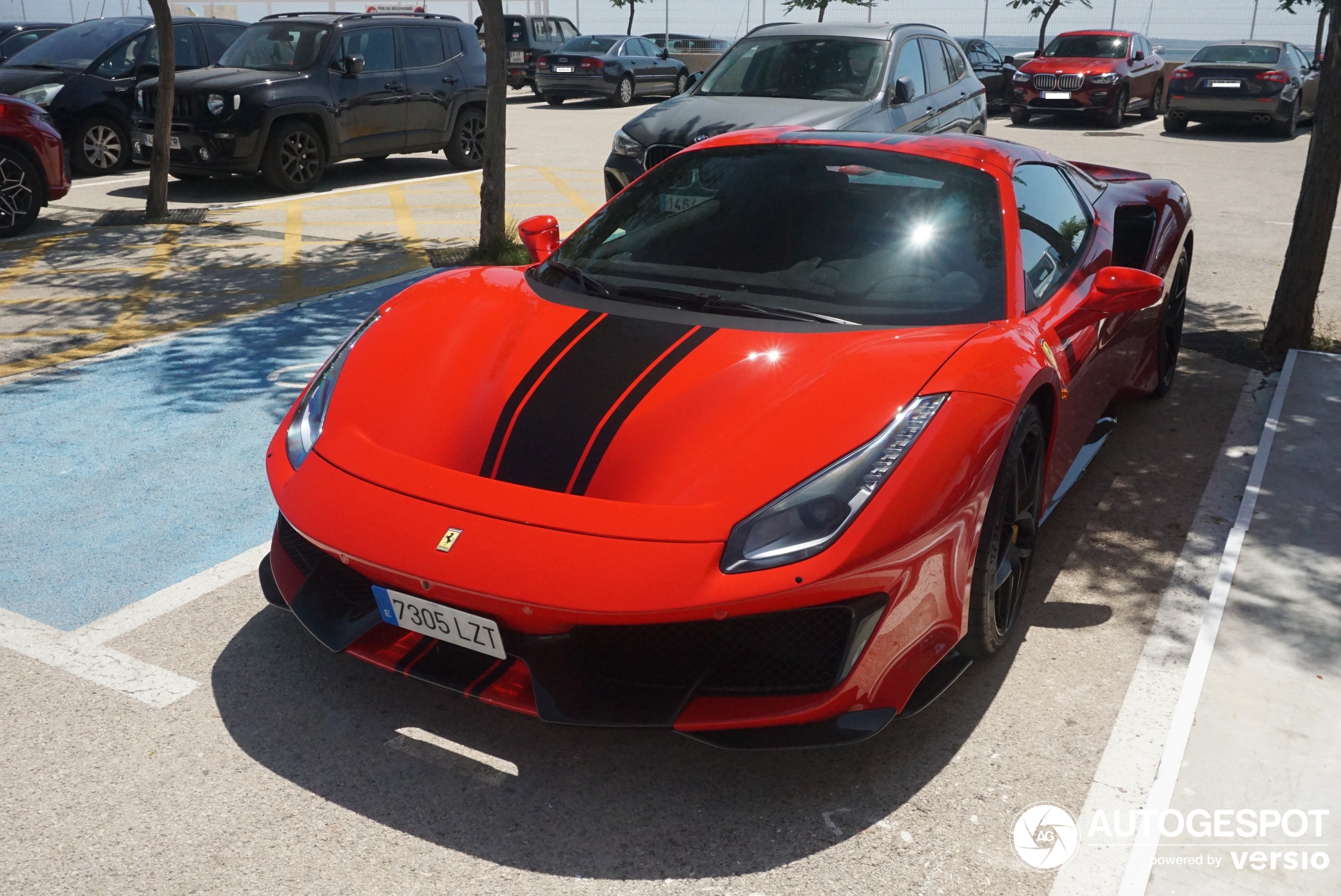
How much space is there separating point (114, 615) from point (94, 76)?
10590 mm

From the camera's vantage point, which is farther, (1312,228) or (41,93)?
(41,93)

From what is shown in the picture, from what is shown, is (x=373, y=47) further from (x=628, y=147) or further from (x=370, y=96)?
(x=628, y=147)

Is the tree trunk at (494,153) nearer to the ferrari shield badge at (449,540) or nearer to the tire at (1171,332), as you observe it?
the tire at (1171,332)

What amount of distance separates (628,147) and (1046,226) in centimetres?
553

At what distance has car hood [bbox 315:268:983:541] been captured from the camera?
267 cm

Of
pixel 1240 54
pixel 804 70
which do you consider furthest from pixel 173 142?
pixel 1240 54

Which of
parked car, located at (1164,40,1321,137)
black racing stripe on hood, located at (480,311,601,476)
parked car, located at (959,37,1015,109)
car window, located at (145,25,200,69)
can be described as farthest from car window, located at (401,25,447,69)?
parked car, located at (959,37,1015,109)

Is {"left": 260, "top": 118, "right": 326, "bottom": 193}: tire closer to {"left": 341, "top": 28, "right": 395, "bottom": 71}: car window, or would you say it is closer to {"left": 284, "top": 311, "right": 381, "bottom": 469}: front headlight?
{"left": 341, "top": 28, "right": 395, "bottom": 71}: car window

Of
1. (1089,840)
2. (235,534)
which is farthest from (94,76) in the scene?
(1089,840)

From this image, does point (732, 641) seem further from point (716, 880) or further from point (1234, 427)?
point (1234, 427)

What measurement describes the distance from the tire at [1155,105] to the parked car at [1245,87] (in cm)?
180

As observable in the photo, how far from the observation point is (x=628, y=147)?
900 cm

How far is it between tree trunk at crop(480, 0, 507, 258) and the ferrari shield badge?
633 cm

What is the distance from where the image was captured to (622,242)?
387 centimetres
